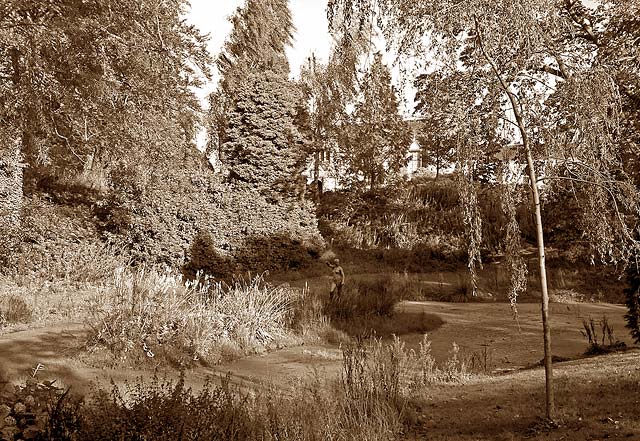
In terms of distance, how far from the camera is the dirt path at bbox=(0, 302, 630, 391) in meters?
6.56

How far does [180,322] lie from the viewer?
8.08 metres

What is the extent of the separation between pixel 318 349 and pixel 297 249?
30.9ft

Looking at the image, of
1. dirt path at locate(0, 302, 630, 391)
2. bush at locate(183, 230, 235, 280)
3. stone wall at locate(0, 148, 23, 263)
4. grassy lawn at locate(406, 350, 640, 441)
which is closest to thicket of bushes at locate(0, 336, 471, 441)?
grassy lawn at locate(406, 350, 640, 441)

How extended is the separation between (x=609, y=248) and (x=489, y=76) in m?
1.74

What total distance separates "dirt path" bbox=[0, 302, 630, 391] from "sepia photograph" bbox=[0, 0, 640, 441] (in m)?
0.07

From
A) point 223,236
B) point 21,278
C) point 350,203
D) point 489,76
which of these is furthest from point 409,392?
point 350,203

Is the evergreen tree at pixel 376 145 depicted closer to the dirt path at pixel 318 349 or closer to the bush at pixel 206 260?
the bush at pixel 206 260

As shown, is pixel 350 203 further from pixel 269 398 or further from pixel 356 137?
pixel 269 398

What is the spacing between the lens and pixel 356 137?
23453 millimetres

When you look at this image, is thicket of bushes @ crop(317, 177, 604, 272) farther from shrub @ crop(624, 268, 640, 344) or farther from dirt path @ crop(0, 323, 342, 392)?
dirt path @ crop(0, 323, 342, 392)

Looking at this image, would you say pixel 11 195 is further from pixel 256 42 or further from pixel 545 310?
pixel 545 310

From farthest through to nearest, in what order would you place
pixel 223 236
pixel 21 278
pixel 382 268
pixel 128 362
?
pixel 382 268
pixel 223 236
pixel 21 278
pixel 128 362

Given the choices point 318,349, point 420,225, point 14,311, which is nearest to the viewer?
point 318,349

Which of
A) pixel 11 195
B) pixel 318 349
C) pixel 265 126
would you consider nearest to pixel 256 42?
pixel 265 126
